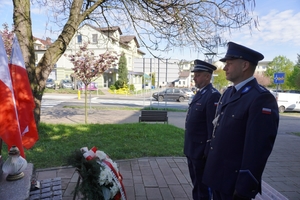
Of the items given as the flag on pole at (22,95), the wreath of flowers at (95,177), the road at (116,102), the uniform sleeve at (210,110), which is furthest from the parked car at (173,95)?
the wreath of flowers at (95,177)

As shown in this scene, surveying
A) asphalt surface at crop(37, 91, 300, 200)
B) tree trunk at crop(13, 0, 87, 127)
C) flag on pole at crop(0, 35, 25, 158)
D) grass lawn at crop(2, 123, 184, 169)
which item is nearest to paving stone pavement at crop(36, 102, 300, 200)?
asphalt surface at crop(37, 91, 300, 200)

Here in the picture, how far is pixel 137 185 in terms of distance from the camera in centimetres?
356

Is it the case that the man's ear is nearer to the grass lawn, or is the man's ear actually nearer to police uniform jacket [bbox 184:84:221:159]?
police uniform jacket [bbox 184:84:221:159]

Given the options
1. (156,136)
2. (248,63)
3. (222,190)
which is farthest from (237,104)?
(156,136)

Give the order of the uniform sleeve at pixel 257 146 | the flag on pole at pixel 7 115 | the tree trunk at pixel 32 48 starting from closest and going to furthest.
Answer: the uniform sleeve at pixel 257 146, the flag on pole at pixel 7 115, the tree trunk at pixel 32 48

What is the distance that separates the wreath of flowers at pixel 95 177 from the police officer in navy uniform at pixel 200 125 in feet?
3.69

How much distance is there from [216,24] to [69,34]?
4044 mm

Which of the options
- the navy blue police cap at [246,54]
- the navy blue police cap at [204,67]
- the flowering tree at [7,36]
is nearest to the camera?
the navy blue police cap at [246,54]

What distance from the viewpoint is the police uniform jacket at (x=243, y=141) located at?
1675 millimetres

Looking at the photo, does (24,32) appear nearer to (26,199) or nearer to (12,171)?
(12,171)

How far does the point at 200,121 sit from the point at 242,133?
3.49 feet

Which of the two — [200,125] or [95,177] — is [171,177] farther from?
[95,177]

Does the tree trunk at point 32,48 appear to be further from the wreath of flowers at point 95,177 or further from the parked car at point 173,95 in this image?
the parked car at point 173,95

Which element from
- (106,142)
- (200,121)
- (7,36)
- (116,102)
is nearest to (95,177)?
(200,121)
